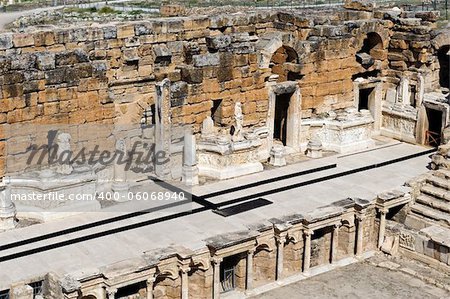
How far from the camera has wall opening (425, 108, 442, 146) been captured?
27.2 metres

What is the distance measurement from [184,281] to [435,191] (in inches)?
330

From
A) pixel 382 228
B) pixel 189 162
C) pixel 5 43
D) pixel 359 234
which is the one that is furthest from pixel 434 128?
pixel 5 43

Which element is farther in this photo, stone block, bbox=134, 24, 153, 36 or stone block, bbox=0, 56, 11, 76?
stone block, bbox=134, 24, 153, 36

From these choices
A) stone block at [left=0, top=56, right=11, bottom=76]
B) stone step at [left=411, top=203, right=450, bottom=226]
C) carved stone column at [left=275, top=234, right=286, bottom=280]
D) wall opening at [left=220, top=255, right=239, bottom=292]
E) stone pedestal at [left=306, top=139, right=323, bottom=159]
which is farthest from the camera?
stone pedestal at [left=306, top=139, right=323, bottom=159]

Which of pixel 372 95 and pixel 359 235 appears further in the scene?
pixel 372 95

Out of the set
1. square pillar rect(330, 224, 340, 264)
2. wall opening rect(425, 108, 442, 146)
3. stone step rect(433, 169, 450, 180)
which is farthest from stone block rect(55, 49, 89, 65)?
wall opening rect(425, 108, 442, 146)

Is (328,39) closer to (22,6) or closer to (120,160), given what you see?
(120,160)

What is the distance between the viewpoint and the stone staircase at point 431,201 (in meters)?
21.5

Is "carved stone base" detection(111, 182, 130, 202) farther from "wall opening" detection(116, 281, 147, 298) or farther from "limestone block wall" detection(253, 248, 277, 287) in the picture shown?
"limestone block wall" detection(253, 248, 277, 287)

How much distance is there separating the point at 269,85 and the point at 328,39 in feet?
9.53

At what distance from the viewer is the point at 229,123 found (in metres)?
24.7

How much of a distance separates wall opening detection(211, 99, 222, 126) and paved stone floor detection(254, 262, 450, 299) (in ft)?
22.0

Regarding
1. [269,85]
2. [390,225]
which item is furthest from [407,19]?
[390,225]

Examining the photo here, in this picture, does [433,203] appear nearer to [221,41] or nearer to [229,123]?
[229,123]
